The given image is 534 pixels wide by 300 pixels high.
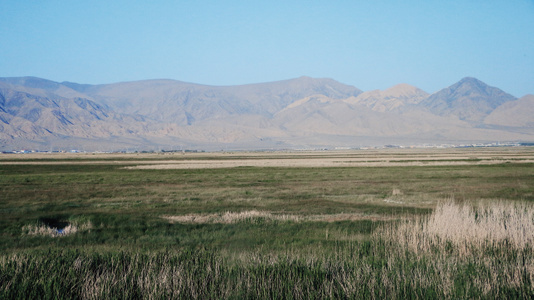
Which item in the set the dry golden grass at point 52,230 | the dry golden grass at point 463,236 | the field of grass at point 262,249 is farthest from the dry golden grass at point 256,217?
the dry golden grass at point 463,236

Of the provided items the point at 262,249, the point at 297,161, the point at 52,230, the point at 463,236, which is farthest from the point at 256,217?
the point at 297,161

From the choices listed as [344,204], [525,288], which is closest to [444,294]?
[525,288]

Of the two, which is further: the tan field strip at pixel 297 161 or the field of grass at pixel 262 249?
the tan field strip at pixel 297 161

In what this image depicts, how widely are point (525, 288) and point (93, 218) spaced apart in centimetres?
1789

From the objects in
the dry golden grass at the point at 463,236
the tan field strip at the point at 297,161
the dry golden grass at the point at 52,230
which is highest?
the dry golden grass at the point at 463,236

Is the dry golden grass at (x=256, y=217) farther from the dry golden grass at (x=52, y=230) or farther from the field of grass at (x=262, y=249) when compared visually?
the dry golden grass at (x=52, y=230)

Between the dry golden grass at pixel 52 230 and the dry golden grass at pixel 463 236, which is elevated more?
the dry golden grass at pixel 463 236

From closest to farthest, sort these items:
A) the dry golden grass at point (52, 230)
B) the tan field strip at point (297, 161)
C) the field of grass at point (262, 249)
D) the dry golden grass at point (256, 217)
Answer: the field of grass at point (262, 249), the dry golden grass at point (52, 230), the dry golden grass at point (256, 217), the tan field strip at point (297, 161)

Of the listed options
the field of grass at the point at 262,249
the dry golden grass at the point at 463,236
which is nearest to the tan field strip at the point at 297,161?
the field of grass at the point at 262,249

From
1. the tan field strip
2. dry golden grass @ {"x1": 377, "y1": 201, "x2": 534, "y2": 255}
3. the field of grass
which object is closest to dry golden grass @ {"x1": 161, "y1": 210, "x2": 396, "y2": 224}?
the field of grass

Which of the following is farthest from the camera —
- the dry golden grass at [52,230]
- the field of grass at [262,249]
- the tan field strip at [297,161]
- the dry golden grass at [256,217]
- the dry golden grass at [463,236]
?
the tan field strip at [297,161]

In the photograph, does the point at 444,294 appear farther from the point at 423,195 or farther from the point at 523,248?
the point at 423,195

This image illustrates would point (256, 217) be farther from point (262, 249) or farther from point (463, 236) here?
point (463, 236)

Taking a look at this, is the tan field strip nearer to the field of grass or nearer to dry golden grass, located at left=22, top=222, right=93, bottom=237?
the field of grass
